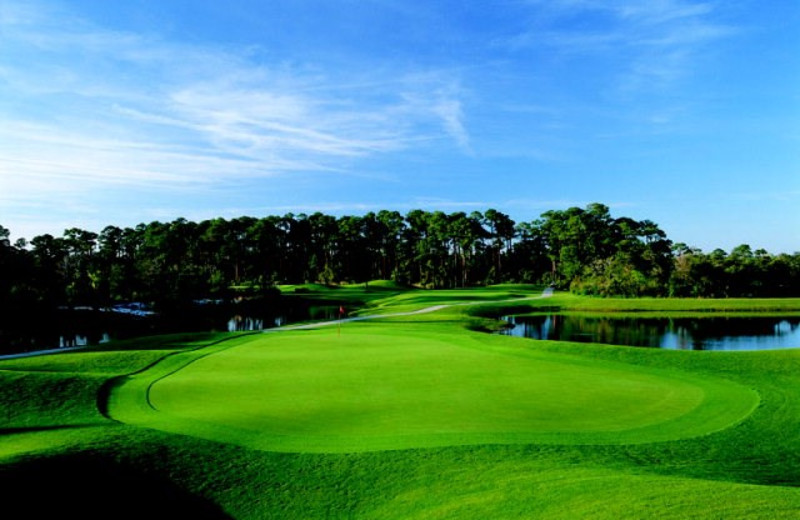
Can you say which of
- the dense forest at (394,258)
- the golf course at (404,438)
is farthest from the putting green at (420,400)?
the dense forest at (394,258)

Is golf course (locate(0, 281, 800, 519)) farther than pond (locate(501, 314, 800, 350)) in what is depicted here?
No

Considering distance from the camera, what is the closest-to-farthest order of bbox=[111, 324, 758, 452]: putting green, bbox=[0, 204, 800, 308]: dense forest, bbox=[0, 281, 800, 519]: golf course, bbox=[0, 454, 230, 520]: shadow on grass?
1. bbox=[0, 454, 230, 520]: shadow on grass
2. bbox=[0, 281, 800, 519]: golf course
3. bbox=[111, 324, 758, 452]: putting green
4. bbox=[0, 204, 800, 308]: dense forest

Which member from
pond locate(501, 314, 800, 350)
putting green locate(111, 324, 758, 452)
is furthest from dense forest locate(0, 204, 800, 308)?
putting green locate(111, 324, 758, 452)

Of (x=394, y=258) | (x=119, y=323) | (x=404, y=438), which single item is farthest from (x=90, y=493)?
(x=394, y=258)

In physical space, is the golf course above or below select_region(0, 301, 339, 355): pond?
above

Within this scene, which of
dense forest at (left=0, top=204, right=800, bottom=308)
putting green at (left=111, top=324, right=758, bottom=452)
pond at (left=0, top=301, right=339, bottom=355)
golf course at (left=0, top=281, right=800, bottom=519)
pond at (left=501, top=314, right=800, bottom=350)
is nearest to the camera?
golf course at (left=0, top=281, right=800, bottom=519)

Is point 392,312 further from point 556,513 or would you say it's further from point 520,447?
point 556,513

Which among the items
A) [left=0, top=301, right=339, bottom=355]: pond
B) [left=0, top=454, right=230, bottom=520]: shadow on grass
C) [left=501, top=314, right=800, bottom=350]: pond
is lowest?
[left=0, top=301, right=339, bottom=355]: pond

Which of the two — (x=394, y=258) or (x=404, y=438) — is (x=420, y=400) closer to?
(x=404, y=438)

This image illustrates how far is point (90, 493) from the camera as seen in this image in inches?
306

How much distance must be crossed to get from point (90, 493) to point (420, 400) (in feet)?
23.7

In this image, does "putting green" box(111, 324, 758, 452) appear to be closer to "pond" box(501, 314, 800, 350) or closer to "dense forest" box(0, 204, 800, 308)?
"pond" box(501, 314, 800, 350)

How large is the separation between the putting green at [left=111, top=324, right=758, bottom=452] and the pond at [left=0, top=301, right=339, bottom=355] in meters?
23.8

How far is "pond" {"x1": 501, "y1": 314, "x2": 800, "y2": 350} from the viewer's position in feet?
107
